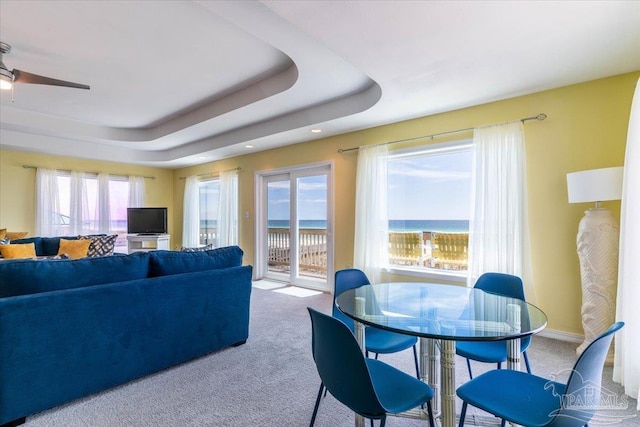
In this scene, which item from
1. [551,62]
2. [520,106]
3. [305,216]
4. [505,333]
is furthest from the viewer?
[305,216]

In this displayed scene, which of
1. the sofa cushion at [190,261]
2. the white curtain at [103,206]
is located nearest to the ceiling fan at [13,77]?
the sofa cushion at [190,261]

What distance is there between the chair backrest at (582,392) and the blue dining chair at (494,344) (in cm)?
61

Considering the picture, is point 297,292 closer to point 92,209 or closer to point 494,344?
point 494,344

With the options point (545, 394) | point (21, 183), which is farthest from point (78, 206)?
point (545, 394)

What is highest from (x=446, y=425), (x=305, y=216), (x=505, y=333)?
(x=305, y=216)

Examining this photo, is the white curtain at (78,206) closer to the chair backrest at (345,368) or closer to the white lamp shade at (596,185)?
Answer: the chair backrest at (345,368)

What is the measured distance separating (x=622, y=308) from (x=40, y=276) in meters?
3.82

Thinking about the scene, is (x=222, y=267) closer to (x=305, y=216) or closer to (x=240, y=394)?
(x=240, y=394)

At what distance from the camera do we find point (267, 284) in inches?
215

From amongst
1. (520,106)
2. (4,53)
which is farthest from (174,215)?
(520,106)

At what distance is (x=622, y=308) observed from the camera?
212cm

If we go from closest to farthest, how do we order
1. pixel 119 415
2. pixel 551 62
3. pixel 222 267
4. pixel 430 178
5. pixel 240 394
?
pixel 119 415 → pixel 240 394 → pixel 551 62 → pixel 222 267 → pixel 430 178

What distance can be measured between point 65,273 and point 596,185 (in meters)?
3.87

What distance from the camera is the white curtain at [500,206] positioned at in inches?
123
